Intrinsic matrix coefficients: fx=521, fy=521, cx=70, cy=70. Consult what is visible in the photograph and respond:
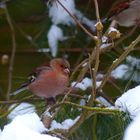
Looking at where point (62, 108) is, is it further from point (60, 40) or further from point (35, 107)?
point (60, 40)

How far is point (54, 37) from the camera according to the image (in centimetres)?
266

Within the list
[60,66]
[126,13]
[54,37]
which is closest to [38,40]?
[54,37]

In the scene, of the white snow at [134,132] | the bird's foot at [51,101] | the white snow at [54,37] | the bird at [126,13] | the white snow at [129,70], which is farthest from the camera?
the white snow at [54,37]

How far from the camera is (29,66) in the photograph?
3.12 metres

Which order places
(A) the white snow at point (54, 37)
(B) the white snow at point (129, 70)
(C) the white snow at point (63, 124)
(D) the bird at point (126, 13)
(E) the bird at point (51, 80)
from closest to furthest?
(C) the white snow at point (63, 124) → (E) the bird at point (51, 80) → (B) the white snow at point (129, 70) → (D) the bird at point (126, 13) → (A) the white snow at point (54, 37)

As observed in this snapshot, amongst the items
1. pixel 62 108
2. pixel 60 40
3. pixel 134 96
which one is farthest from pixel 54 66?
pixel 60 40

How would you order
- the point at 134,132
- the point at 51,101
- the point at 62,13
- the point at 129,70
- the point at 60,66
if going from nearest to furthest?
the point at 134,132 → the point at 51,101 → the point at 60,66 → the point at 129,70 → the point at 62,13

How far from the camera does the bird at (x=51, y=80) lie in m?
1.86

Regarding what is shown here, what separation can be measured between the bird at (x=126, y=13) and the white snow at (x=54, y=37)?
0.98 ft

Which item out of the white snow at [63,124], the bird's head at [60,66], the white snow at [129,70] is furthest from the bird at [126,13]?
the white snow at [63,124]

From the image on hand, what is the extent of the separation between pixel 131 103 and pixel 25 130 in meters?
0.33

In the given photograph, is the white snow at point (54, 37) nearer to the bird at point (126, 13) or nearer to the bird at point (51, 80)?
the bird at point (126, 13)

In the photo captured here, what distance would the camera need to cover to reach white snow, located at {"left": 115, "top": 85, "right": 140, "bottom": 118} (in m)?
1.39

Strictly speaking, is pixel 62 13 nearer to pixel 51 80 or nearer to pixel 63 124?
pixel 51 80
